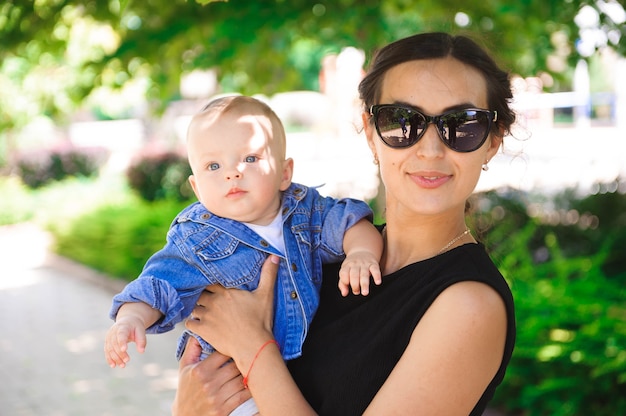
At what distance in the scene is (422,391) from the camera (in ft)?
5.14

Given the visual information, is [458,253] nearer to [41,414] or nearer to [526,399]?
[526,399]

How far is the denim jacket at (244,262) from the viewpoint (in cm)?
197

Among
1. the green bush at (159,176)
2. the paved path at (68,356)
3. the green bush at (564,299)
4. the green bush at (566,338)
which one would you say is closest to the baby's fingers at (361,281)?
the green bush at (564,299)

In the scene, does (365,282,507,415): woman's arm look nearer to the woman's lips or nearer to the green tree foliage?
the woman's lips

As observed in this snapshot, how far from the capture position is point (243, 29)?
4.53 meters

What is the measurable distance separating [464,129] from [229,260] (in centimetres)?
74

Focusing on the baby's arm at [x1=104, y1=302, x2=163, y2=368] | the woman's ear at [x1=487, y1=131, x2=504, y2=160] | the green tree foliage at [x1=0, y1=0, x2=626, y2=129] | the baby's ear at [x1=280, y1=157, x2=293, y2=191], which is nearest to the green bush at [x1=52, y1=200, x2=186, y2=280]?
the green tree foliage at [x1=0, y1=0, x2=626, y2=129]

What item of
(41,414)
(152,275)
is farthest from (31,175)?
(152,275)

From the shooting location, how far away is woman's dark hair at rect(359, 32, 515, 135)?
1842 mm

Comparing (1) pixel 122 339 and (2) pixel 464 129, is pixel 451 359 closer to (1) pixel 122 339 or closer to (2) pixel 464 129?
(2) pixel 464 129

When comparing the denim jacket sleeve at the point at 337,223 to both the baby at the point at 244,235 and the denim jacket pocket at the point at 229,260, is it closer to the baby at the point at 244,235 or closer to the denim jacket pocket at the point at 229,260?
the baby at the point at 244,235

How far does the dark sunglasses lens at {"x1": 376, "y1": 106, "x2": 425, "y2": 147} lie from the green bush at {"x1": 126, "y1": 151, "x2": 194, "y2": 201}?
10110 millimetres

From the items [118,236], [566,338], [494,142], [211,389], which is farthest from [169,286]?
[118,236]

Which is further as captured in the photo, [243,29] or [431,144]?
[243,29]
